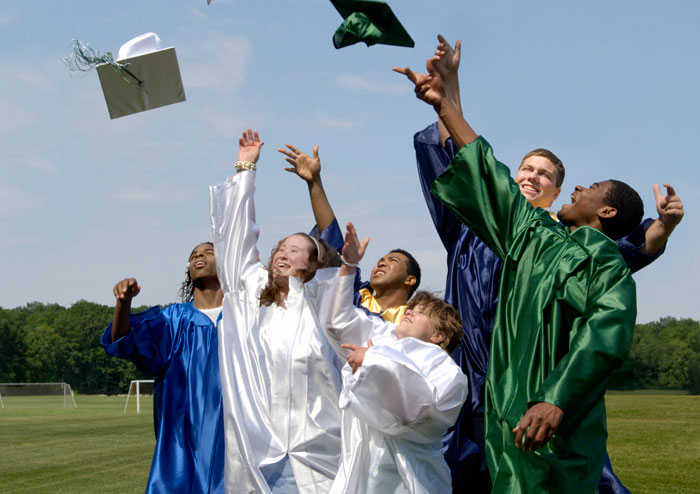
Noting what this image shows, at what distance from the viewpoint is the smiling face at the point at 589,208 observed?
3727 millimetres

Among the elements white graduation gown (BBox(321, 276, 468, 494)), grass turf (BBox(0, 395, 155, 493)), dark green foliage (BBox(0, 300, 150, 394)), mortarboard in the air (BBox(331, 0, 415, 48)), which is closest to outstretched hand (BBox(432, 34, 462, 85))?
mortarboard in the air (BBox(331, 0, 415, 48))

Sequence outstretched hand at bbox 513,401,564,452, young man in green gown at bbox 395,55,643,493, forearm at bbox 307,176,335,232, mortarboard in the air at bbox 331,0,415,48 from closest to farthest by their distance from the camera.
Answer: outstretched hand at bbox 513,401,564,452, young man in green gown at bbox 395,55,643,493, mortarboard in the air at bbox 331,0,415,48, forearm at bbox 307,176,335,232

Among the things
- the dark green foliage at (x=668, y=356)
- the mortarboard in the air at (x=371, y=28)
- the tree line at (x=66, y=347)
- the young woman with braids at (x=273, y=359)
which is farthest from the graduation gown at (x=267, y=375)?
the tree line at (x=66, y=347)

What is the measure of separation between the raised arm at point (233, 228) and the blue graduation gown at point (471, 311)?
110cm

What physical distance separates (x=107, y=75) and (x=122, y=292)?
1547 mm

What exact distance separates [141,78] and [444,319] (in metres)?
2.78

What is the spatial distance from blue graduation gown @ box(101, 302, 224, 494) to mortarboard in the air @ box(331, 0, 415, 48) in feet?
7.43

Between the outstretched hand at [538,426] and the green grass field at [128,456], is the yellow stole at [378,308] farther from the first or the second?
the green grass field at [128,456]

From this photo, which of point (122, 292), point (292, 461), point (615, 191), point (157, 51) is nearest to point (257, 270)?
point (122, 292)

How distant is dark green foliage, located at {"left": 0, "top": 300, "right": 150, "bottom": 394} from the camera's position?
85.8 m

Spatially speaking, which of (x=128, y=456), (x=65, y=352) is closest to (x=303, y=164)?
(x=128, y=456)

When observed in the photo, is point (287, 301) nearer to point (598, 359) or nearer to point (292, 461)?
point (292, 461)

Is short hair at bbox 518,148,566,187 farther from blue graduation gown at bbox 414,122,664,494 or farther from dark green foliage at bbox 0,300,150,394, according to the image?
dark green foliage at bbox 0,300,150,394

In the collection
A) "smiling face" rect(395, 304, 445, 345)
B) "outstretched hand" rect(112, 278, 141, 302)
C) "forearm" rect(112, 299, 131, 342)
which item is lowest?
"smiling face" rect(395, 304, 445, 345)
